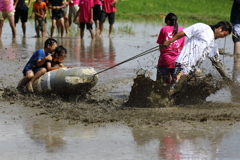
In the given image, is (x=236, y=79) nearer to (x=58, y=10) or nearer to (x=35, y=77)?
(x=35, y=77)

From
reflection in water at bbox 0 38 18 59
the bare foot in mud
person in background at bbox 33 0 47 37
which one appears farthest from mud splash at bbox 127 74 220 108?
person in background at bbox 33 0 47 37

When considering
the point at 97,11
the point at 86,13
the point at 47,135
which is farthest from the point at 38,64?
the point at 97,11

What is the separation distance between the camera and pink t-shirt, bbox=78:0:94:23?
1429 centimetres

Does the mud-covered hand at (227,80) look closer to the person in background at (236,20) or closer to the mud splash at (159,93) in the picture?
the mud splash at (159,93)

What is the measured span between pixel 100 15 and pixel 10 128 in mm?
10561

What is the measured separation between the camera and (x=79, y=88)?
689cm

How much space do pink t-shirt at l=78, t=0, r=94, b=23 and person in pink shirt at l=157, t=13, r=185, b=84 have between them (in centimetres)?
769

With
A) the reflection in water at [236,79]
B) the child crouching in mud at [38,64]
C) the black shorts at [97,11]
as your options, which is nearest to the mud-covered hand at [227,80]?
the reflection in water at [236,79]

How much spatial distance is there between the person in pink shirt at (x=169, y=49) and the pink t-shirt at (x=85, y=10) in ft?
25.2

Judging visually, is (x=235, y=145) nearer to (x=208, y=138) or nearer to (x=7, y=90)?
(x=208, y=138)

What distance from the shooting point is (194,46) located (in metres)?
6.23

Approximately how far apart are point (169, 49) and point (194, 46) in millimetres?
644

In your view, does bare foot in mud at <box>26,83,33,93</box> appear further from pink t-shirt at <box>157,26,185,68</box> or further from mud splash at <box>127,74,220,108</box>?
pink t-shirt at <box>157,26,185,68</box>

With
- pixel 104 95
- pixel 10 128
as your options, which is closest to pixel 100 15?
pixel 104 95
